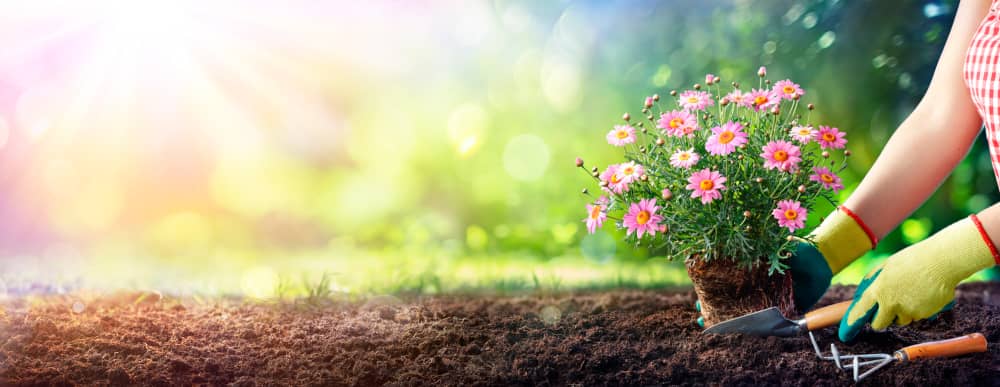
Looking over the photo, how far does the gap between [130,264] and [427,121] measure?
4.15 ft

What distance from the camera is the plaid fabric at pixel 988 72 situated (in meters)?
1.54

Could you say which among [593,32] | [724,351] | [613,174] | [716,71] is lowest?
[724,351]

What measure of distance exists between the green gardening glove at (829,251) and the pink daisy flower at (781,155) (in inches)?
13.2

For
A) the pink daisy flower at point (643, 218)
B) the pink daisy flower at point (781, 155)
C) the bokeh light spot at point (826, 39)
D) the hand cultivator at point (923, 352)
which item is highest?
the bokeh light spot at point (826, 39)

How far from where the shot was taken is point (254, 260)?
338 cm

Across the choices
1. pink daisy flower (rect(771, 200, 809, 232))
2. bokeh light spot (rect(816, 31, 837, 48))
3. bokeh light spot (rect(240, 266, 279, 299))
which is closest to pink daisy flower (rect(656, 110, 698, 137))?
pink daisy flower (rect(771, 200, 809, 232))

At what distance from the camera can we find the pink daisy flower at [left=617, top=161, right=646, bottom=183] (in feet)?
5.30

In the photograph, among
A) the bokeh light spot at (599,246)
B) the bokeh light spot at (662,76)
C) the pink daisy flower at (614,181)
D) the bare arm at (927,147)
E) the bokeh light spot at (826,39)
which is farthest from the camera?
the bokeh light spot at (599,246)

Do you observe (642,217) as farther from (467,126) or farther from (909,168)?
(467,126)

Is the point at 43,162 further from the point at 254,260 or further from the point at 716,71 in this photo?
the point at 716,71

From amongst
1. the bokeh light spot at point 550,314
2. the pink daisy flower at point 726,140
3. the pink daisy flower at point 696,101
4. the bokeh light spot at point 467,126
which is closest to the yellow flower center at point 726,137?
the pink daisy flower at point 726,140

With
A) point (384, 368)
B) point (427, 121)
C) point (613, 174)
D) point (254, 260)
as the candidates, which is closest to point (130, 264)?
point (254, 260)

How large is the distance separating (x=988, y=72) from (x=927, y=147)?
0.30 m

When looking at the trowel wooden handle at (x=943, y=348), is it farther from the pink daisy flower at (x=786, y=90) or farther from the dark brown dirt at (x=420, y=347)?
the pink daisy flower at (x=786, y=90)
